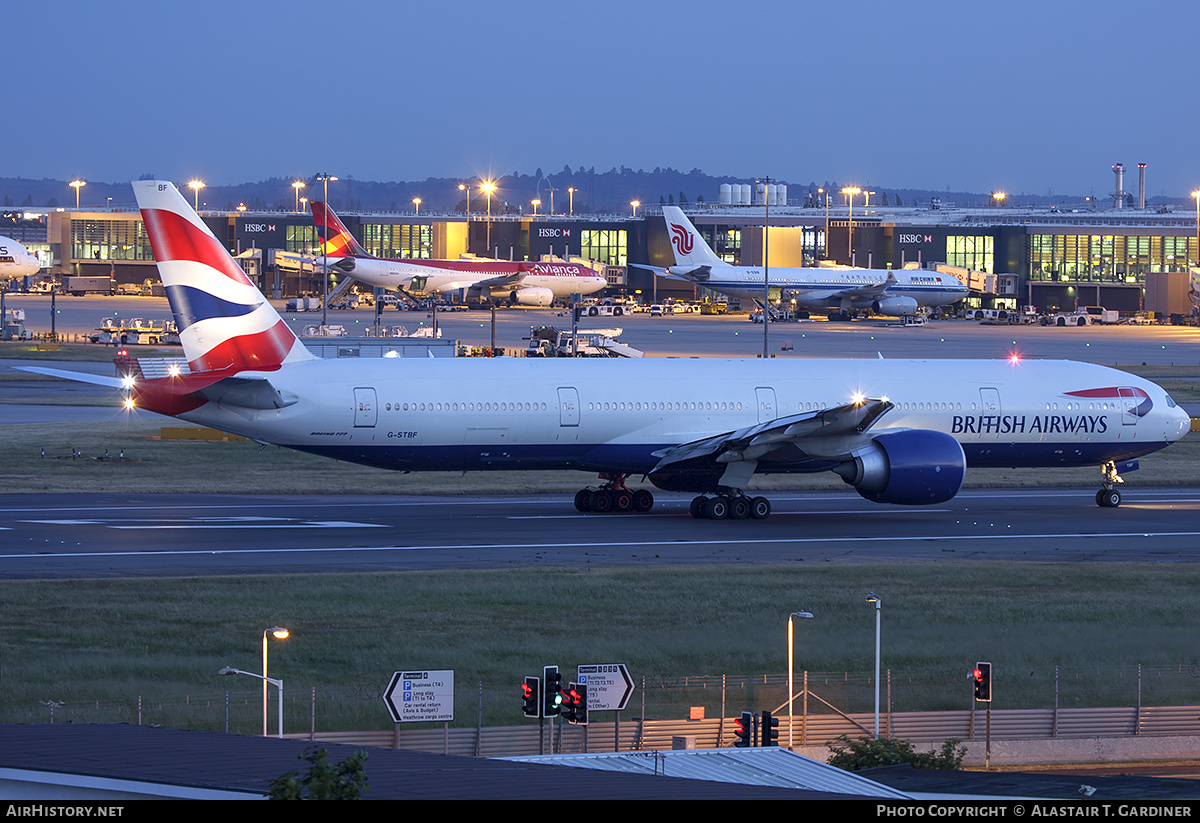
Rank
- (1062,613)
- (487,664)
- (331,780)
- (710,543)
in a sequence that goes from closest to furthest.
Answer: (331,780) → (487,664) → (1062,613) → (710,543)

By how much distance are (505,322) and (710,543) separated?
92800 mm

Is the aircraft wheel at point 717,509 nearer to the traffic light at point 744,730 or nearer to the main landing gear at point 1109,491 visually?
the main landing gear at point 1109,491

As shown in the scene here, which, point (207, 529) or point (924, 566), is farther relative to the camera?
point (207, 529)

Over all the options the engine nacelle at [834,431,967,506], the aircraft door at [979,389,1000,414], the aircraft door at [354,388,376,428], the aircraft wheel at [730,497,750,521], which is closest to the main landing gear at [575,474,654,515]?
the aircraft wheel at [730,497,750,521]

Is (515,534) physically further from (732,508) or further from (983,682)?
(983,682)

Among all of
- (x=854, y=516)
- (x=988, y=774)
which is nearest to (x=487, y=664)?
(x=988, y=774)

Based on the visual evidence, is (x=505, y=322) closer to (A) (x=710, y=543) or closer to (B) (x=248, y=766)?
(A) (x=710, y=543)

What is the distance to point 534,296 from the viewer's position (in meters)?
151

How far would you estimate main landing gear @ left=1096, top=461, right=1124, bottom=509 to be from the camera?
148ft

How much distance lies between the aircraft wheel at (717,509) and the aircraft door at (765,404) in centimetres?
260

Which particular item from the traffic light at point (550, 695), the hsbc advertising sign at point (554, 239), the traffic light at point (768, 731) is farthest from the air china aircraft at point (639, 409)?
the hsbc advertising sign at point (554, 239)

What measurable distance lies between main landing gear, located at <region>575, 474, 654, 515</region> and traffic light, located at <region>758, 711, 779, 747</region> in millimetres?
19793

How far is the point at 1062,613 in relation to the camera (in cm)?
2986

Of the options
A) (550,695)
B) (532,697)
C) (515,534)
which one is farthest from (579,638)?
(515,534)
